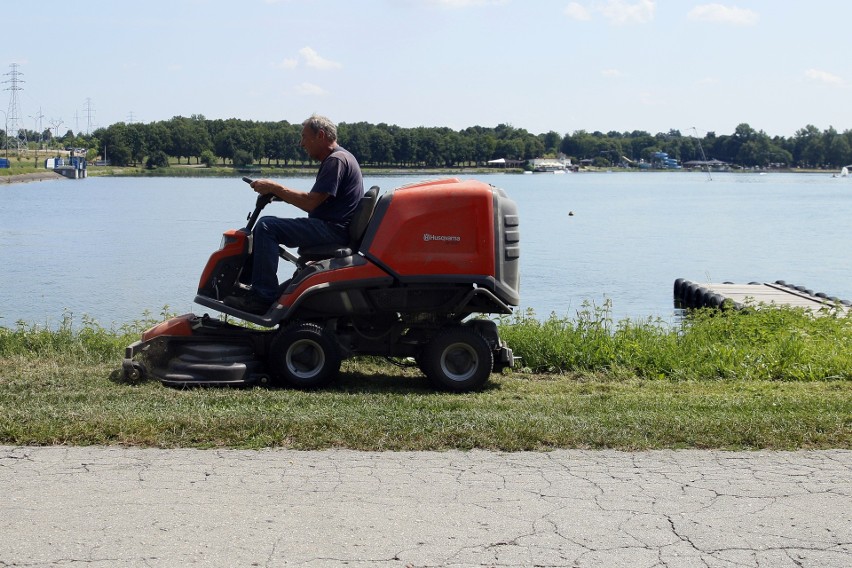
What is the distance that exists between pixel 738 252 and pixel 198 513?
133ft

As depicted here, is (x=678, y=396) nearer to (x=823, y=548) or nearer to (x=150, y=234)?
(x=823, y=548)

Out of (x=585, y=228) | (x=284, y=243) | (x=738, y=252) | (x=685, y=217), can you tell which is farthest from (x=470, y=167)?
(x=284, y=243)

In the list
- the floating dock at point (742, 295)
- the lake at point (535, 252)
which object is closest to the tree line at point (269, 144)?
the lake at point (535, 252)

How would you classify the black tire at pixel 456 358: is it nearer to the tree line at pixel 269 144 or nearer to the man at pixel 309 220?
the man at pixel 309 220

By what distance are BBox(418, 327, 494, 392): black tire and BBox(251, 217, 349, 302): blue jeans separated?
3.88 ft

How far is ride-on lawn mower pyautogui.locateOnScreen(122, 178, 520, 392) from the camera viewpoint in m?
8.49

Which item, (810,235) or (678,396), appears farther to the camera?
(810,235)

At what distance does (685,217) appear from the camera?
66.9 metres

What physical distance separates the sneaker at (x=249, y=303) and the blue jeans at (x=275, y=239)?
2.1 inches

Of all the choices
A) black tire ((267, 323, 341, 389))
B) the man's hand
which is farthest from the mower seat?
black tire ((267, 323, 341, 389))

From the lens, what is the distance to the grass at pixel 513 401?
660cm

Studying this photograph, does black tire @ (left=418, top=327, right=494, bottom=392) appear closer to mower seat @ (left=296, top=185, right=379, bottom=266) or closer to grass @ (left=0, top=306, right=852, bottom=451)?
grass @ (left=0, top=306, right=852, bottom=451)

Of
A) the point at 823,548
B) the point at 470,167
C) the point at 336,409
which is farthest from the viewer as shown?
the point at 470,167

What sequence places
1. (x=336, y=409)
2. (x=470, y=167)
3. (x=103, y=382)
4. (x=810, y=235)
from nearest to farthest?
(x=336, y=409) < (x=103, y=382) < (x=810, y=235) < (x=470, y=167)
